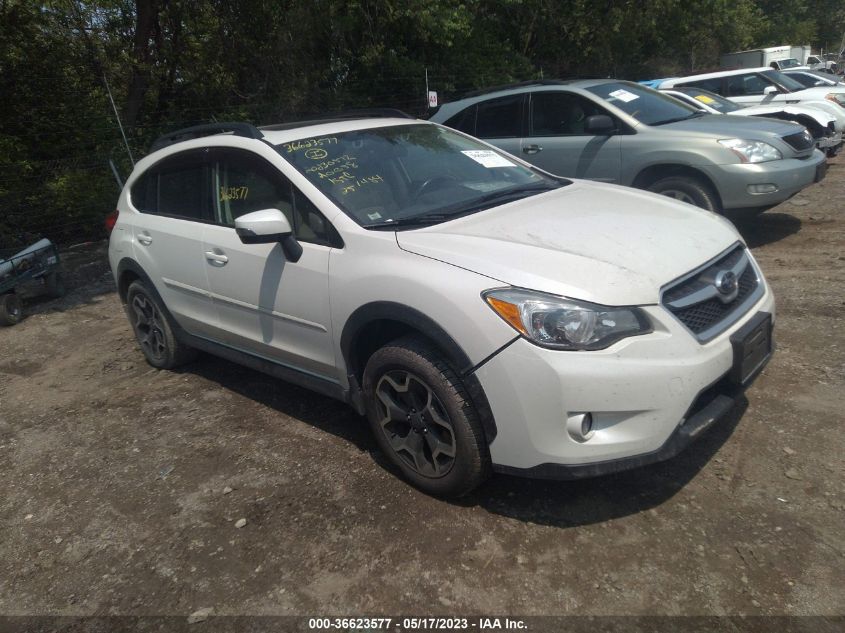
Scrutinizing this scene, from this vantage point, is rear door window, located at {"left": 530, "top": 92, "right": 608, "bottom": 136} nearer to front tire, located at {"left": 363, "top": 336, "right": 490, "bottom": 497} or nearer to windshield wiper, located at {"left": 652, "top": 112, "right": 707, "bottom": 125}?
windshield wiper, located at {"left": 652, "top": 112, "right": 707, "bottom": 125}

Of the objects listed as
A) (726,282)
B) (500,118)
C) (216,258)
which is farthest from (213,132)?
(500,118)

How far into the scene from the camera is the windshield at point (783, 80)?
40.5ft

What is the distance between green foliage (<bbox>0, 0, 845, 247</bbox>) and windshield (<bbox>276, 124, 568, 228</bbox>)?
6.71 meters

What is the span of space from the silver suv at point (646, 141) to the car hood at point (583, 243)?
2.95 meters

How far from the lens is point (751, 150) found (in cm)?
625

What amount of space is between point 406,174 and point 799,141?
491 cm

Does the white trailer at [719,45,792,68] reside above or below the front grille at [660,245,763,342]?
above

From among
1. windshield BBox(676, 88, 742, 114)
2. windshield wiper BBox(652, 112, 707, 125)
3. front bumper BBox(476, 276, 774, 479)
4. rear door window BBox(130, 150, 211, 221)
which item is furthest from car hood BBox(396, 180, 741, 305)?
windshield BBox(676, 88, 742, 114)

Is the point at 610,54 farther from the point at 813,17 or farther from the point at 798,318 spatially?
the point at 813,17

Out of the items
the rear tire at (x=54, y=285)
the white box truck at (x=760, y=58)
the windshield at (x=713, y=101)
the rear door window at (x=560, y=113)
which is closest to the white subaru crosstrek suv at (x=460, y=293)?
the rear door window at (x=560, y=113)

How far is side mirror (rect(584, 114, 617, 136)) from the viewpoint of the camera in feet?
21.9

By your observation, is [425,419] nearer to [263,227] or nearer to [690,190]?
[263,227]

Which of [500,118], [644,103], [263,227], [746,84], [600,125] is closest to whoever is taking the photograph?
[263,227]

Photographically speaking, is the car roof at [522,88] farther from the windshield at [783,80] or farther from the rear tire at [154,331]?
the windshield at [783,80]
